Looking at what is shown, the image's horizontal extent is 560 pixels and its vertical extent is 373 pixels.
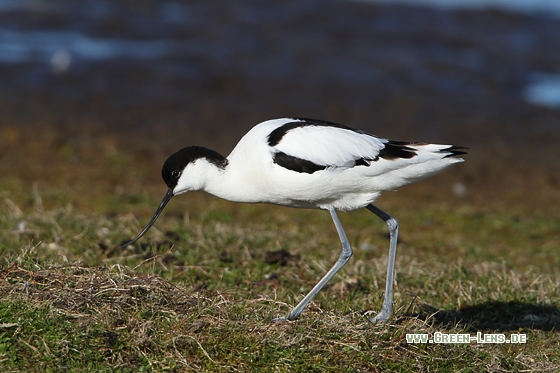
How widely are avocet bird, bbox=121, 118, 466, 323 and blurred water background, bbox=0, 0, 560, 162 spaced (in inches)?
212

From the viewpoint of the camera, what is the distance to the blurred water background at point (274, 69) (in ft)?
35.1

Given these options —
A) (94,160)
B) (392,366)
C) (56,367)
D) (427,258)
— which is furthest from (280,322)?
(94,160)

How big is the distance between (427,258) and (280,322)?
103 inches

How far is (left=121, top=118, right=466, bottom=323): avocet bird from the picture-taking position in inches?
171

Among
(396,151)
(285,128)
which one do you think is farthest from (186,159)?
(396,151)

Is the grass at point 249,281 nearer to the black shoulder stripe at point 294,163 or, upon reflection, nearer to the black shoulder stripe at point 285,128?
the black shoulder stripe at point 294,163

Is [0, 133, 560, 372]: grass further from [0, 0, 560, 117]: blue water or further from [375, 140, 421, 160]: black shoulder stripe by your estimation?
[0, 0, 560, 117]: blue water

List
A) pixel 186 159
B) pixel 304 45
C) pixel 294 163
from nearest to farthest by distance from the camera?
pixel 294 163 → pixel 186 159 → pixel 304 45

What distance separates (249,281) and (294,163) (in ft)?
4.01

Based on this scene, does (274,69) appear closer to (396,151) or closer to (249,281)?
(249,281)

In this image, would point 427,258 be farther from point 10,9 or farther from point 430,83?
point 10,9

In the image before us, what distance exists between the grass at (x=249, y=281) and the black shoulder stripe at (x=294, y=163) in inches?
29.0

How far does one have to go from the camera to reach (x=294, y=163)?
14.2 feet

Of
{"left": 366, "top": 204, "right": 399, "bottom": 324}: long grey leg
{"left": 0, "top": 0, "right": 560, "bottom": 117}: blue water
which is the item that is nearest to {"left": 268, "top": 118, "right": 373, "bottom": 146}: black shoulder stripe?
{"left": 366, "top": 204, "right": 399, "bottom": 324}: long grey leg
